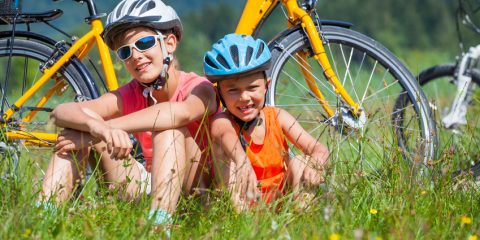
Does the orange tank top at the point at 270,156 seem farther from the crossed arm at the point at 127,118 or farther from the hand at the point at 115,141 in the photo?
the hand at the point at 115,141

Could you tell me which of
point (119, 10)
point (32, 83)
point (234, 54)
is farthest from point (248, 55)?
point (32, 83)

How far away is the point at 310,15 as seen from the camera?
17.1 feet

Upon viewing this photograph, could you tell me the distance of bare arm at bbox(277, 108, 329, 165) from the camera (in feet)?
14.2

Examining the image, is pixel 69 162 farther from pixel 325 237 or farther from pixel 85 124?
pixel 325 237

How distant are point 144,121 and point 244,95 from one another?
1.43 ft

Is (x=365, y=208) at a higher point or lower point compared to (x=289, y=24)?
lower

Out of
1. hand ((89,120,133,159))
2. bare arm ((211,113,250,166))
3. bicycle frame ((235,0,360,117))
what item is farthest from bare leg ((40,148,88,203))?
bicycle frame ((235,0,360,117))

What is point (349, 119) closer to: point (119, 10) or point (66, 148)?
point (119, 10)

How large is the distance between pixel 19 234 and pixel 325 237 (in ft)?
3.38

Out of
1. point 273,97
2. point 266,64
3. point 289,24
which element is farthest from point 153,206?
point 289,24

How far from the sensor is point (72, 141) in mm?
4297

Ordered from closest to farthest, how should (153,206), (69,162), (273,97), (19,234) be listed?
1. (19,234)
2. (153,206)
3. (69,162)
4. (273,97)

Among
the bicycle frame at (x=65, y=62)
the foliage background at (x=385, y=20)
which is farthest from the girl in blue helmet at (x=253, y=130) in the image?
the foliage background at (x=385, y=20)

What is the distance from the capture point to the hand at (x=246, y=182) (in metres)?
3.99
